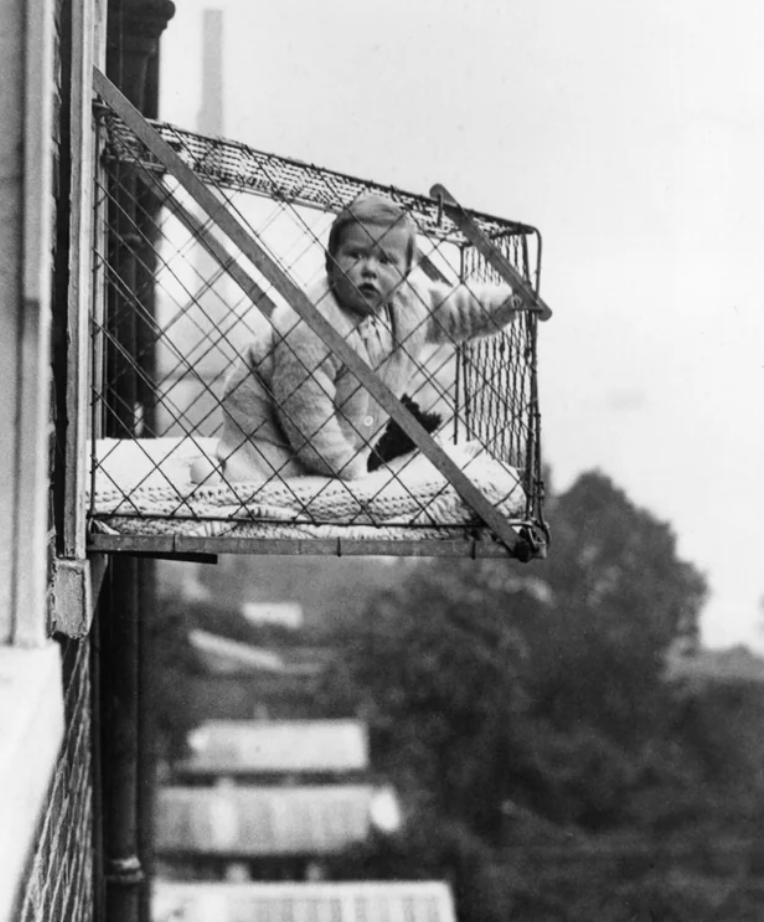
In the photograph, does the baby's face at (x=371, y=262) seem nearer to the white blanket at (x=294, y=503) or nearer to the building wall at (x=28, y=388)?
the white blanket at (x=294, y=503)

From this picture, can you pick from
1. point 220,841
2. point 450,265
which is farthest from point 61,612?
point 220,841

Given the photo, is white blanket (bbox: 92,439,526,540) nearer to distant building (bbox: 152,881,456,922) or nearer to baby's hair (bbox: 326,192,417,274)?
baby's hair (bbox: 326,192,417,274)

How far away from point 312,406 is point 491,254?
0.58m

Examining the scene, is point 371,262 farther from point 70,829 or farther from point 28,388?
point 70,829

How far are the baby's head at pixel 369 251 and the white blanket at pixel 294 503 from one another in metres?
0.43

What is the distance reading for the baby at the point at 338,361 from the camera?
335cm

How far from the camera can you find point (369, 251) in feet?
11.1

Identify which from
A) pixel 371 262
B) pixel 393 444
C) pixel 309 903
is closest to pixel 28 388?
pixel 371 262

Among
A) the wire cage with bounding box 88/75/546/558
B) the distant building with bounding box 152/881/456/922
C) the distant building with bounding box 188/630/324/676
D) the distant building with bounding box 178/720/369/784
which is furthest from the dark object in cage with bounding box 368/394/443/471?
the distant building with bounding box 188/630/324/676

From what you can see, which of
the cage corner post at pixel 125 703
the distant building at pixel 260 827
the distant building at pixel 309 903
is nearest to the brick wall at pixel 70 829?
the cage corner post at pixel 125 703

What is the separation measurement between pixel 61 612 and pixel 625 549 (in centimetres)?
2724

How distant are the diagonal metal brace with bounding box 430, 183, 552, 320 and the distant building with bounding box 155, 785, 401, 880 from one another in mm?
→ 16805

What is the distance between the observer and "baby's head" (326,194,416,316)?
11.1 feet

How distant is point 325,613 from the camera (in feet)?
99.8
